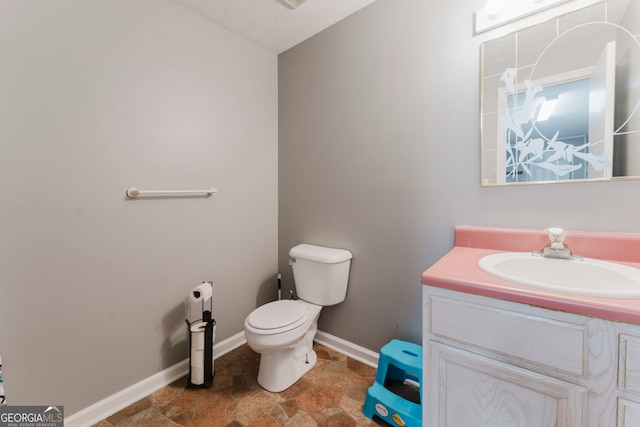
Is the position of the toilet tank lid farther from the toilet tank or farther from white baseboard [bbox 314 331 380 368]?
white baseboard [bbox 314 331 380 368]

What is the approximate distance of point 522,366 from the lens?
71cm

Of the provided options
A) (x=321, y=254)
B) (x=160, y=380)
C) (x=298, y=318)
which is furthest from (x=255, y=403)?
(x=321, y=254)

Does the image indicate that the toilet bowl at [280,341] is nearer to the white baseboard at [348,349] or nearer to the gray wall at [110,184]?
the white baseboard at [348,349]

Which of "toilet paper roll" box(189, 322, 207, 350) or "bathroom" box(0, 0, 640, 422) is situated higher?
"bathroom" box(0, 0, 640, 422)

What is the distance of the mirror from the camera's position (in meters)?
0.94

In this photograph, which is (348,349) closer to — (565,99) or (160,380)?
(160,380)

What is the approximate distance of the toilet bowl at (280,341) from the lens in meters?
1.35

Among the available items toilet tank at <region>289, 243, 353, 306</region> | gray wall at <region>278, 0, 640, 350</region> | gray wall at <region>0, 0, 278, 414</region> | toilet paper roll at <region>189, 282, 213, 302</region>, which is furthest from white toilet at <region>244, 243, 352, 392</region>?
gray wall at <region>0, 0, 278, 414</region>

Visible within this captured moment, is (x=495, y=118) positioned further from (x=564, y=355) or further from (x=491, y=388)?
(x=491, y=388)

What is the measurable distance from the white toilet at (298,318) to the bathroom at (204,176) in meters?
0.15

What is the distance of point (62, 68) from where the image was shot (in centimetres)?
115

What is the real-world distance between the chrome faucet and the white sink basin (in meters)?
0.02

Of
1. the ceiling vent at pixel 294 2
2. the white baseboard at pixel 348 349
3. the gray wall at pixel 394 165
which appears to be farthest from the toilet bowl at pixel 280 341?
the ceiling vent at pixel 294 2

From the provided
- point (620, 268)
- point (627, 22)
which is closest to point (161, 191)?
point (620, 268)
